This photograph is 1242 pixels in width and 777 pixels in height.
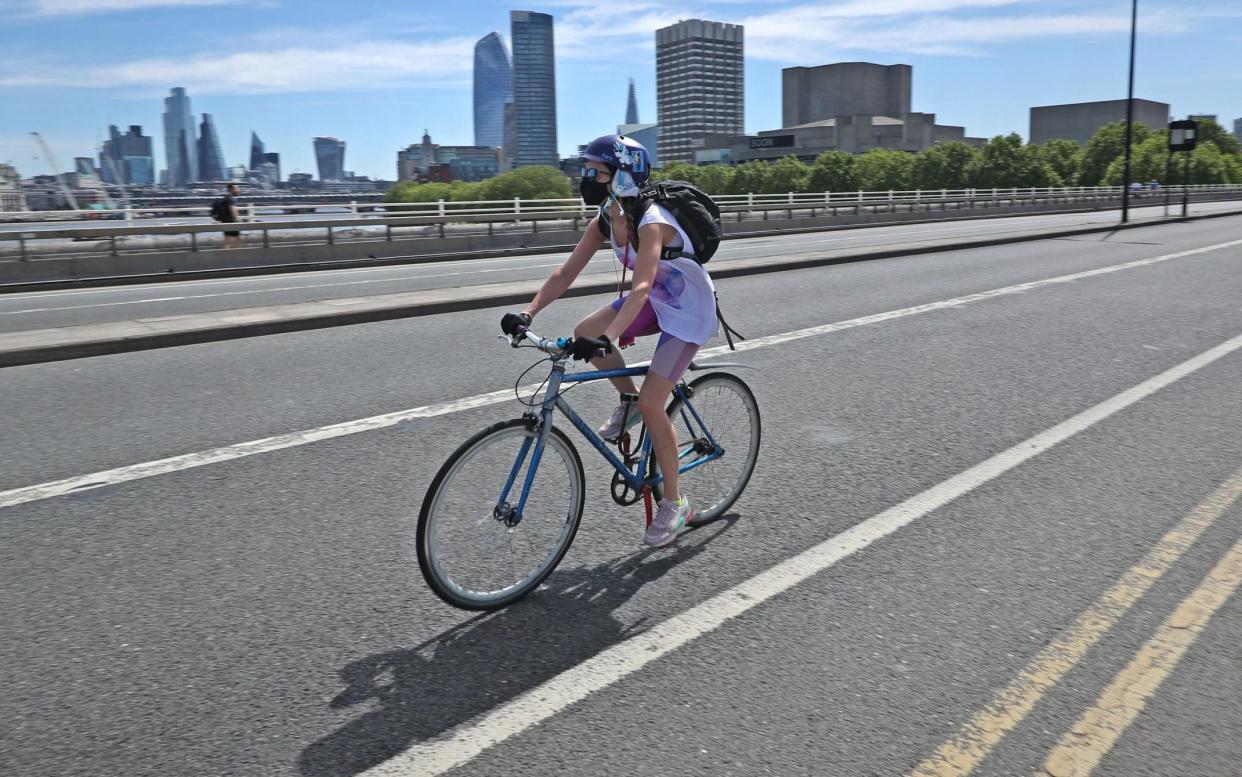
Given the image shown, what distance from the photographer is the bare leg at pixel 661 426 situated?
4.19m

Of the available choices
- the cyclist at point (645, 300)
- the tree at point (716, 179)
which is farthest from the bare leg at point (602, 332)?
the tree at point (716, 179)

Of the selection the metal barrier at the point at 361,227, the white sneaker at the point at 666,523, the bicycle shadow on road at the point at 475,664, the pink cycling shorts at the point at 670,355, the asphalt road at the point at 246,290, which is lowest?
the bicycle shadow on road at the point at 475,664

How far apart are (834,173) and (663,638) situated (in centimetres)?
Result: 14830

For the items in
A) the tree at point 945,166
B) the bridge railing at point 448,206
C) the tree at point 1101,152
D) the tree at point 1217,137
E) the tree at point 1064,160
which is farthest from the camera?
the tree at point 1217,137

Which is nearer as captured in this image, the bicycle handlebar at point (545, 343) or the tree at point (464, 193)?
the bicycle handlebar at point (545, 343)

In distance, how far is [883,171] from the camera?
14262cm

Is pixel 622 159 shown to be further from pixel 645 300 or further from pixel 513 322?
pixel 513 322

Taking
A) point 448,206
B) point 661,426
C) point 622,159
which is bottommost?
point 661,426

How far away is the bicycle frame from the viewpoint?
381 centimetres

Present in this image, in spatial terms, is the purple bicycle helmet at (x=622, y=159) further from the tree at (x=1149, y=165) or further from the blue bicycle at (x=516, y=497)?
the tree at (x=1149, y=165)

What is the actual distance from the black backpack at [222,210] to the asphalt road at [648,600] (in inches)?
661

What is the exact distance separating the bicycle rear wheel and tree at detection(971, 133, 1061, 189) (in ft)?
410

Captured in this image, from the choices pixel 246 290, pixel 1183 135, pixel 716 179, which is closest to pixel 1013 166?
pixel 716 179

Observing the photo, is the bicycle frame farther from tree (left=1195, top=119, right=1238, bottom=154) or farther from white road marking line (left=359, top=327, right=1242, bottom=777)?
tree (left=1195, top=119, right=1238, bottom=154)
